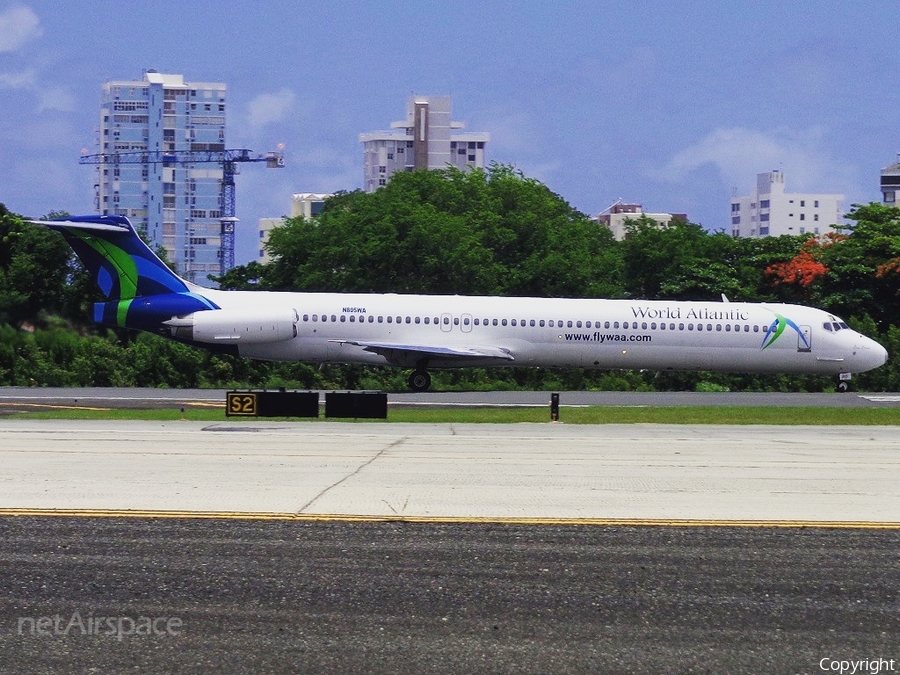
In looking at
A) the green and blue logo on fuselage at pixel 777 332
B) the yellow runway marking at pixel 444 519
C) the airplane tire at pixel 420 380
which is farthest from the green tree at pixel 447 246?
the yellow runway marking at pixel 444 519

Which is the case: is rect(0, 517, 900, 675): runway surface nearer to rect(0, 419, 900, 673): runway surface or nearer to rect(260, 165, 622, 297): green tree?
rect(0, 419, 900, 673): runway surface

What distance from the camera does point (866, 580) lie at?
1043 cm

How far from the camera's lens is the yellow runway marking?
12.9m

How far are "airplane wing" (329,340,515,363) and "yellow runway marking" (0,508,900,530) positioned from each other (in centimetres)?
2337

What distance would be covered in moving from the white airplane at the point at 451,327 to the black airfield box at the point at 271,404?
9750mm

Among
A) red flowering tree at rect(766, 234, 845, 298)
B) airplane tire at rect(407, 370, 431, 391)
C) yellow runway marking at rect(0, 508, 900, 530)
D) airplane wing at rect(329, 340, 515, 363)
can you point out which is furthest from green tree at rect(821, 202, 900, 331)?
yellow runway marking at rect(0, 508, 900, 530)

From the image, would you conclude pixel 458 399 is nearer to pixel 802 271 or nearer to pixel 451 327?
pixel 451 327

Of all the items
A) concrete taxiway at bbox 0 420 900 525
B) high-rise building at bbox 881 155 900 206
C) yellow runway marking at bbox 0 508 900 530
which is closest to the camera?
yellow runway marking at bbox 0 508 900 530

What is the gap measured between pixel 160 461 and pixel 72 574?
307 inches

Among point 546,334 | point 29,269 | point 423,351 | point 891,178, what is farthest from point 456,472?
point 891,178

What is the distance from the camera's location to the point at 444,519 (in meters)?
13.0

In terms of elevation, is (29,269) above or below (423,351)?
above

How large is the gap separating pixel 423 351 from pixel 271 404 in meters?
A: 10.2

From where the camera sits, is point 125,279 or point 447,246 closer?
point 125,279
